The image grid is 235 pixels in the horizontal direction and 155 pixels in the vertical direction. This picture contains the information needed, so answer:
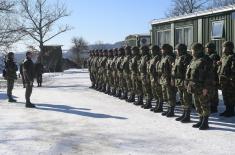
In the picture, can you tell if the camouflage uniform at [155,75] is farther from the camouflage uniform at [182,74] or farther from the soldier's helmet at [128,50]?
the soldier's helmet at [128,50]

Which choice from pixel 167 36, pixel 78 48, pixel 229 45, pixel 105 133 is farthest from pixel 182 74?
pixel 78 48

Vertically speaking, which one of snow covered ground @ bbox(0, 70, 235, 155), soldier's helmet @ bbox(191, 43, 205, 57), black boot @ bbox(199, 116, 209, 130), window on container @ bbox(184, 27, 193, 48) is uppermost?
window on container @ bbox(184, 27, 193, 48)

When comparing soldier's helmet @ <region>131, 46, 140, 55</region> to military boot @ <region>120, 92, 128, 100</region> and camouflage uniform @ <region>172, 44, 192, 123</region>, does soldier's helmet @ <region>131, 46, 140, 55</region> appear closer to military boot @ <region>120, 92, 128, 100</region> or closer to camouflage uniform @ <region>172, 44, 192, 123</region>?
military boot @ <region>120, 92, 128, 100</region>

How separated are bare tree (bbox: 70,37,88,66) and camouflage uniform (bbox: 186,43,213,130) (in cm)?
5129

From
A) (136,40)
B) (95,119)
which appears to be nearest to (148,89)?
(95,119)

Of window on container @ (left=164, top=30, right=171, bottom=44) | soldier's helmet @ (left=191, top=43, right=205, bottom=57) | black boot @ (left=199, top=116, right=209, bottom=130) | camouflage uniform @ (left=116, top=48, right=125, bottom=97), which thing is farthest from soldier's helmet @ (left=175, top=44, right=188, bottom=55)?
window on container @ (left=164, top=30, right=171, bottom=44)

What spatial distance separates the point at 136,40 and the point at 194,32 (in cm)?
1199

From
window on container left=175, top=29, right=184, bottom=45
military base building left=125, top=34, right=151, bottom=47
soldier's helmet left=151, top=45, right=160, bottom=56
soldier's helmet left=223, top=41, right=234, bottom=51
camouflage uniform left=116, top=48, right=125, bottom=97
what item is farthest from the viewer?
military base building left=125, top=34, right=151, bottom=47

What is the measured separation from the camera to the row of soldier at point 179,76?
1015 centimetres

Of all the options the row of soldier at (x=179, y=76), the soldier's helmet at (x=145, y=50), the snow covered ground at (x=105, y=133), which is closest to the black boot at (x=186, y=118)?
the row of soldier at (x=179, y=76)

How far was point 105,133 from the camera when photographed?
1020 centimetres

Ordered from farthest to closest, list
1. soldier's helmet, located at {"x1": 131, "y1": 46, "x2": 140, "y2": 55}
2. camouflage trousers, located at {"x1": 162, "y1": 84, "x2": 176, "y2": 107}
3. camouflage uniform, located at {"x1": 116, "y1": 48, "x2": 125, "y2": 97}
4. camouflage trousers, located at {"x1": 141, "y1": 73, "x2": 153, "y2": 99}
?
camouflage uniform, located at {"x1": 116, "y1": 48, "x2": 125, "y2": 97}
soldier's helmet, located at {"x1": 131, "y1": 46, "x2": 140, "y2": 55}
camouflage trousers, located at {"x1": 141, "y1": 73, "x2": 153, "y2": 99}
camouflage trousers, located at {"x1": 162, "y1": 84, "x2": 176, "y2": 107}

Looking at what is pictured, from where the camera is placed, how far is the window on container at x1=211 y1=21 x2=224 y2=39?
16797 millimetres

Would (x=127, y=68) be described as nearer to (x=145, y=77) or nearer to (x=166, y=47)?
(x=145, y=77)
